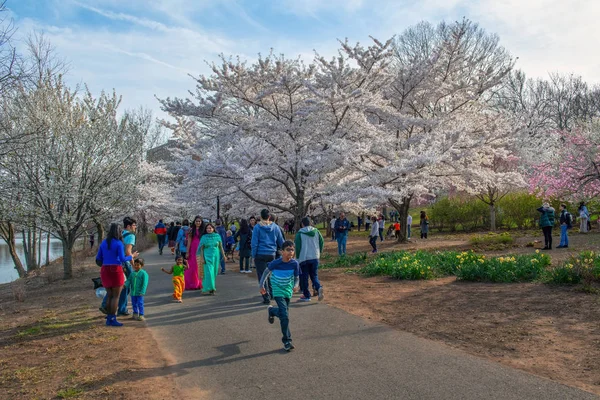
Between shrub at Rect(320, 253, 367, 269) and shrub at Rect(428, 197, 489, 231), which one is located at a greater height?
shrub at Rect(428, 197, 489, 231)

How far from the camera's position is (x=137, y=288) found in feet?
26.7

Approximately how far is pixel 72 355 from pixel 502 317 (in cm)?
585

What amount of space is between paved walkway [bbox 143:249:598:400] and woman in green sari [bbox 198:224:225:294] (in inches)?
86.6

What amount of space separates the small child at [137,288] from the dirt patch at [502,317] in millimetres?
3293

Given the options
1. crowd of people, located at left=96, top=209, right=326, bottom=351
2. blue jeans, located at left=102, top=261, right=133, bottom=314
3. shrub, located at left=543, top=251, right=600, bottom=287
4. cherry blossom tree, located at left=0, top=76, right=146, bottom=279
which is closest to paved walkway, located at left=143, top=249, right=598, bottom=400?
crowd of people, located at left=96, top=209, right=326, bottom=351

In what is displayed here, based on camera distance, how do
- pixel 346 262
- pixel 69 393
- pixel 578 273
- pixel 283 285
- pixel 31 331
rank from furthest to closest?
1. pixel 346 262
2. pixel 578 273
3. pixel 31 331
4. pixel 283 285
5. pixel 69 393

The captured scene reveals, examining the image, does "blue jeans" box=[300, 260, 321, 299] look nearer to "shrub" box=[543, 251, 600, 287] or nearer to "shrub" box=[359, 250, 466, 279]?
"shrub" box=[359, 250, 466, 279]

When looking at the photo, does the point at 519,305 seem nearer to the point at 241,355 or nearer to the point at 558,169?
the point at 241,355

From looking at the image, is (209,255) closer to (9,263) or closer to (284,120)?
(284,120)

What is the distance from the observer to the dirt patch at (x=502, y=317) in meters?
5.14

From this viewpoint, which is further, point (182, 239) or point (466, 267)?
point (182, 239)

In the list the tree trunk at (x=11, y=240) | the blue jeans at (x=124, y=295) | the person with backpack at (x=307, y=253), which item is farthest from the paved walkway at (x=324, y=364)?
the tree trunk at (x=11, y=240)

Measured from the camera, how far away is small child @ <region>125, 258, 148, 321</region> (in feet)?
26.6

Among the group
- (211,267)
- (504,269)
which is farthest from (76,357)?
(504,269)
